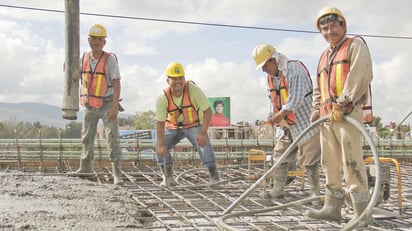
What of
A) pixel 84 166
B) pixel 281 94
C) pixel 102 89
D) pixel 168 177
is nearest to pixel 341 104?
pixel 281 94

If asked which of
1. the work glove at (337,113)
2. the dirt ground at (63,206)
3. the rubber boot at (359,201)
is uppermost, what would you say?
the work glove at (337,113)

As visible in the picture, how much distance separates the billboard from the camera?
26820 mm

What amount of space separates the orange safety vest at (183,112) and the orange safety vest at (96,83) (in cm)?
73

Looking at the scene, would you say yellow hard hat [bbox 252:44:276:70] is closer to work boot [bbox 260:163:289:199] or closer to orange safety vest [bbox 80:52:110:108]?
work boot [bbox 260:163:289:199]

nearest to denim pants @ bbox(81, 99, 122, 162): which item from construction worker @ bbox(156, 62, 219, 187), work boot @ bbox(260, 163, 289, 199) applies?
construction worker @ bbox(156, 62, 219, 187)

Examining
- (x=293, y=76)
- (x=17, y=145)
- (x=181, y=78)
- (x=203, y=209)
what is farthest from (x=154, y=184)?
(x=17, y=145)

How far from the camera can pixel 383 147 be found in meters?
10.7

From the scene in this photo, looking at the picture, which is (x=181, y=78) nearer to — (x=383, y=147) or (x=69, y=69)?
(x=69, y=69)

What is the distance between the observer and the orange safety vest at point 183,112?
17.4ft

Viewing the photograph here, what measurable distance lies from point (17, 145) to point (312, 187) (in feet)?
16.7

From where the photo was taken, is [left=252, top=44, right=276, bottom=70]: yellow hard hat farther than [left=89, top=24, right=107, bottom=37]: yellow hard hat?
No

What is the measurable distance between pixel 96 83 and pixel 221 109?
891 inches

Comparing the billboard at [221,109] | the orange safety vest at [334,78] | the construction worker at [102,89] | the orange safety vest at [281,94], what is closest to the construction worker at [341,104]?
the orange safety vest at [334,78]

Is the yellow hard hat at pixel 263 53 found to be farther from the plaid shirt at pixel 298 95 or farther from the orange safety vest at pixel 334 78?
the orange safety vest at pixel 334 78
